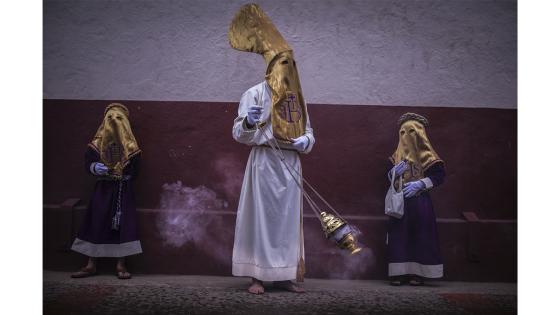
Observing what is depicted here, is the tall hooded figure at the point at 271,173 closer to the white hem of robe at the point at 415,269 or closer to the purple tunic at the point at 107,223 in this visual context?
the white hem of robe at the point at 415,269

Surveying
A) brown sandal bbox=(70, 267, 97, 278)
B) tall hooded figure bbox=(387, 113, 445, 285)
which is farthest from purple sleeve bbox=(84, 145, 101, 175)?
tall hooded figure bbox=(387, 113, 445, 285)

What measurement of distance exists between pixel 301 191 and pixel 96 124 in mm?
2019

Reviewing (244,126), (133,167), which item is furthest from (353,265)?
(133,167)

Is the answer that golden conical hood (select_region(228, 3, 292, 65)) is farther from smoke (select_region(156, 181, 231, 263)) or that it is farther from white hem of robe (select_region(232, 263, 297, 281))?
white hem of robe (select_region(232, 263, 297, 281))

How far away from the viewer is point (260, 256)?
15.2ft

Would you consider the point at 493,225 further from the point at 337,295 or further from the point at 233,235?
the point at 233,235

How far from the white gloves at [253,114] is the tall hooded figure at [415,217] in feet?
4.36

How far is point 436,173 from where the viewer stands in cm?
501

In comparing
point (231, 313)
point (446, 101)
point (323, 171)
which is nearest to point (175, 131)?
point (323, 171)

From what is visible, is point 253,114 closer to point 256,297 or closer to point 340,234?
point 340,234

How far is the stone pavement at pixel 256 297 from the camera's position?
441 cm

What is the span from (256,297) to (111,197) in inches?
63.3

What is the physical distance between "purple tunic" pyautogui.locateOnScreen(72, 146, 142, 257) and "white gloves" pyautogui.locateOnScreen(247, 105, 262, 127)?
4.00 ft

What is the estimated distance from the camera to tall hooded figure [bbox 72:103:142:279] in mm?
5035
